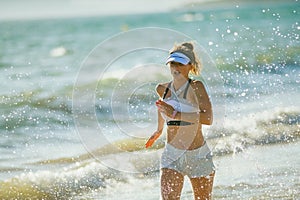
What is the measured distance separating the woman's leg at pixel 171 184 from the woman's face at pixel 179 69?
770mm

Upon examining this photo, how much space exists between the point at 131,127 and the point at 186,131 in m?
5.57

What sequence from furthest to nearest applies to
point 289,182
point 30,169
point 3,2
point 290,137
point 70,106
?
point 3,2 < point 70,106 < point 290,137 < point 30,169 < point 289,182

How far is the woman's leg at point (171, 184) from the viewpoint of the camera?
5.33m

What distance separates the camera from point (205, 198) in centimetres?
549

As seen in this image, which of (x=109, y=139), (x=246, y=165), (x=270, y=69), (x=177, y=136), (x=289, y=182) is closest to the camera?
(x=177, y=136)

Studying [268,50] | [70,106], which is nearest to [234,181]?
[70,106]

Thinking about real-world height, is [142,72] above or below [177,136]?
below

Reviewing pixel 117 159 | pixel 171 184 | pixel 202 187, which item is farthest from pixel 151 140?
pixel 117 159

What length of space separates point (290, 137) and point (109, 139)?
2.63 meters

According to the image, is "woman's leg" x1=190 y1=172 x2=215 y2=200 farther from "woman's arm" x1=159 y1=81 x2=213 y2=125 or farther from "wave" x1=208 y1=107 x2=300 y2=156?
"wave" x1=208 y1=107 x2=300 y2=156

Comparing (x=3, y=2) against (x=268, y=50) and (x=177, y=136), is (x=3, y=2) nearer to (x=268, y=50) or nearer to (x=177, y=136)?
(x=268, y=50)

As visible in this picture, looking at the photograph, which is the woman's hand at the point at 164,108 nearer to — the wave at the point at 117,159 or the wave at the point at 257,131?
the wave at the point at 117,159

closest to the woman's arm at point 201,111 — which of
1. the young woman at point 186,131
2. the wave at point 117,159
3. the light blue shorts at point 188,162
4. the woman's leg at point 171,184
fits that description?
the young woman at point 186,131

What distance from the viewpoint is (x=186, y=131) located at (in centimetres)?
546
